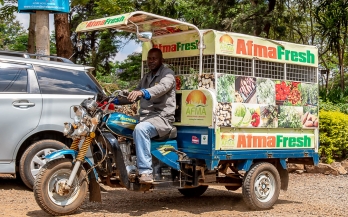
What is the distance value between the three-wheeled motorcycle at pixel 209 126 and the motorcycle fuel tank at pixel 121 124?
1cm

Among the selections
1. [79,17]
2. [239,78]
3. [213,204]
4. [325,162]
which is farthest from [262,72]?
[79,17]

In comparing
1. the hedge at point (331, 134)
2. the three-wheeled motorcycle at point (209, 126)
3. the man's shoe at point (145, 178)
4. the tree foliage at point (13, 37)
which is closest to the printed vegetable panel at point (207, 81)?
the three-wheeled motorcycle at point (209, 126)

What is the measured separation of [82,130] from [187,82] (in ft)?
5.75

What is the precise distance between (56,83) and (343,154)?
22.8 ft

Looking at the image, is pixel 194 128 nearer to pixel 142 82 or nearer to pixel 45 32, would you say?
pixel 142 82

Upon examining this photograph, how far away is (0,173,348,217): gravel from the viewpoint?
705cm

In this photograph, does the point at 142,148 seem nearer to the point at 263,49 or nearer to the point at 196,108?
the point at 196,108

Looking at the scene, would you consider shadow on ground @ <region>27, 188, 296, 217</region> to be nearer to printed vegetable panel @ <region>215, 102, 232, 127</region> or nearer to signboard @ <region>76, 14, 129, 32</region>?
printed vegetable panel @ <region>215, 102, 232, 127</region>

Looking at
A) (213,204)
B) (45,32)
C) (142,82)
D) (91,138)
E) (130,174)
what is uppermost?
(45,32)

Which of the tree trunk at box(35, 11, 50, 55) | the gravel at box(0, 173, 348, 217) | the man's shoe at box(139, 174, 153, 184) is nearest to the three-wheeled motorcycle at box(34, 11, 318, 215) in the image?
the man's shoe at box(139, 174, 153, 184)

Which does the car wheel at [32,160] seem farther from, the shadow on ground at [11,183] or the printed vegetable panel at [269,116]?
the printed vegetable panel at [269,116]

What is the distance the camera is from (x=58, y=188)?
6273 mm

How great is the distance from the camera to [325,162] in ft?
39.7

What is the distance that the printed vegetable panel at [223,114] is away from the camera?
23.1 ft
